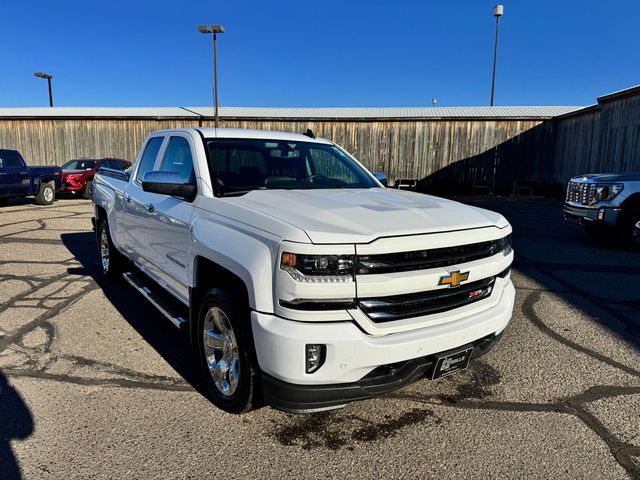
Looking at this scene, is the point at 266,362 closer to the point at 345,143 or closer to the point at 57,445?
the point at 57,445

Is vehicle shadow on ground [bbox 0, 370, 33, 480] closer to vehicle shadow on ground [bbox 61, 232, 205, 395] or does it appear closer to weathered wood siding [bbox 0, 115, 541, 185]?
vehicle shadow on ground [bbox 61, 232, 205, 395]

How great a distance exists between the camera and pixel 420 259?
258 centimetres

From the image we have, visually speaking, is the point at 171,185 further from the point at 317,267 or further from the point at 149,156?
the point at 149,156

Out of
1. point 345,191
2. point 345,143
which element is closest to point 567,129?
point 345,143

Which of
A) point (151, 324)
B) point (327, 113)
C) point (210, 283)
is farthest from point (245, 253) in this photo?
point (327, 113)

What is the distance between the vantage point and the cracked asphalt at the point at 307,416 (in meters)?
2.55

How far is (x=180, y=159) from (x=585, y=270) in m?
6.33

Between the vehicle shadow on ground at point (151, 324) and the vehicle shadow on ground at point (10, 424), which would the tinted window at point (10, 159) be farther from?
the vehicle shadow on ground at point (10, 424)

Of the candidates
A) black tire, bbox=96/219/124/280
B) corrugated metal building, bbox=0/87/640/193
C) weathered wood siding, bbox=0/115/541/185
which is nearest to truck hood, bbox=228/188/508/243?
black tire, bbox=96/219/124/280

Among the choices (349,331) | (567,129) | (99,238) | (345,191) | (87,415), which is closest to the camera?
(349,331)

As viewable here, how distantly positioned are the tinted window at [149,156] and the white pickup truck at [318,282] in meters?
0.95

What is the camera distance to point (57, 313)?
4.96m

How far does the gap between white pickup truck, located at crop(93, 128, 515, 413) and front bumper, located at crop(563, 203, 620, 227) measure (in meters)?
6.55

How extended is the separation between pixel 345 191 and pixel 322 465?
82.1 inches
